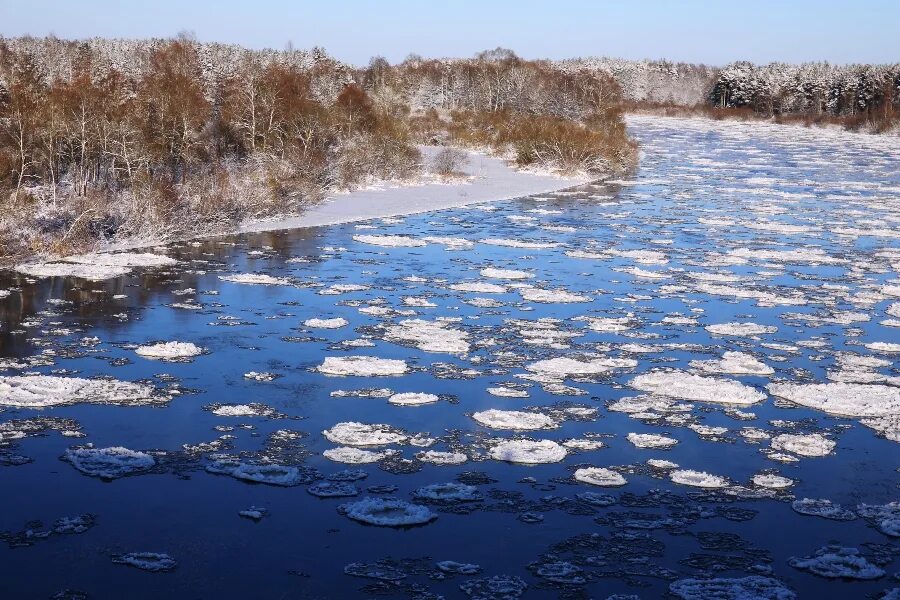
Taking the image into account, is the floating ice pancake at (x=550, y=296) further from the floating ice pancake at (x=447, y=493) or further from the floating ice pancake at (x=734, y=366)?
the floating ice pancake at (x=447, y=493)

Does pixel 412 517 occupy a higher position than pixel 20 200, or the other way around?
pixel 20 200

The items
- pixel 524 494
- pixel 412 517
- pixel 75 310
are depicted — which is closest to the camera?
pixel 412 517

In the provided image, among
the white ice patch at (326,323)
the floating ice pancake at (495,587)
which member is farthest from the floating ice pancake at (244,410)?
the floating ice pancake at (495,587)

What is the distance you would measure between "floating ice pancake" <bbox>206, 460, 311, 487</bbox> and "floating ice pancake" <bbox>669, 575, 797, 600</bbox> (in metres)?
2.35

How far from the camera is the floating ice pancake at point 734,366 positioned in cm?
820

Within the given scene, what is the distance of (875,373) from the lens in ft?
26.8

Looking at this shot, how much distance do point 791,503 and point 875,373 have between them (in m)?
3.12

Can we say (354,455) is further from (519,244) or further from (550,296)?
(519,244)

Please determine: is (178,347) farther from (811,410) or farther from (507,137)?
(507,137)

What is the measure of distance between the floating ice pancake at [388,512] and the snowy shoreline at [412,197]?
9.26 metres

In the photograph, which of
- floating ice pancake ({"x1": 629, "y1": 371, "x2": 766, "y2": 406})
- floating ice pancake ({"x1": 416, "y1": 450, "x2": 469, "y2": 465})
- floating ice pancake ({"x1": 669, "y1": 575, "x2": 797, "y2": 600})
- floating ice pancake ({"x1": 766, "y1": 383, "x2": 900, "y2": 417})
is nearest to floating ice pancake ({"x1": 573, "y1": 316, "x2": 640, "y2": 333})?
floating ice pancake ({"x1": 629, "y1": 371, "x2": 766, "y2": 406})

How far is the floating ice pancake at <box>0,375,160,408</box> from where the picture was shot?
277 inches

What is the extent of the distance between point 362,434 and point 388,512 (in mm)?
1212

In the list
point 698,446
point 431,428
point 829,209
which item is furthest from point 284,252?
point 829,209
